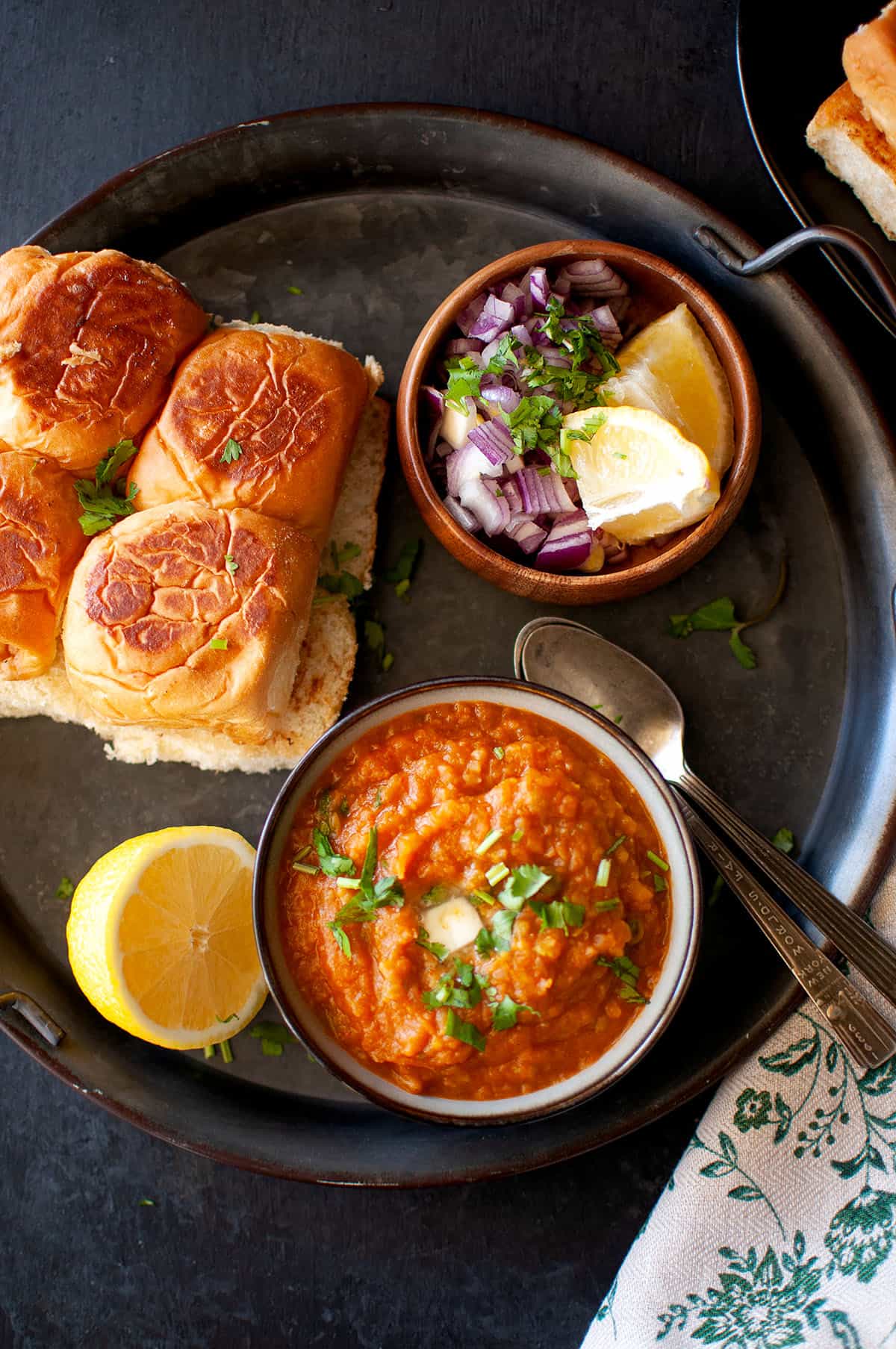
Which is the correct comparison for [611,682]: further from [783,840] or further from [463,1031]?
[463,1031]

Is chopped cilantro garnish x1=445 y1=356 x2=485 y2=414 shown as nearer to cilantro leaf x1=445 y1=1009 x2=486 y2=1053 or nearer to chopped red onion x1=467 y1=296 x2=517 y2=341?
chopped red onion x1=467 y1=296 x2=517 y2=341

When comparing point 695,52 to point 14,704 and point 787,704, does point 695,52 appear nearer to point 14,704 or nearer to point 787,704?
point 787,704

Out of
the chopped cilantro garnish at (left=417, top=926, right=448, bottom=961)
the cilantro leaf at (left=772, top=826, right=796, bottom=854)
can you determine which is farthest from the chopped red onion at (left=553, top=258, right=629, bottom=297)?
the chopped cilantro garnish at (left=417, top=926, right=448, bottom=961)

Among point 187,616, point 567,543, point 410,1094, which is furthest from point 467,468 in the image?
point 410,1094

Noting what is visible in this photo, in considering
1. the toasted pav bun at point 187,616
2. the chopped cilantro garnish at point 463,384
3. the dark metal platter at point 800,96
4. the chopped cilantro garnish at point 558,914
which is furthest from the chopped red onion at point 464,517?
the dark metal platter at point 800,96

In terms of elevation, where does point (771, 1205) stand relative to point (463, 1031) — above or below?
below
